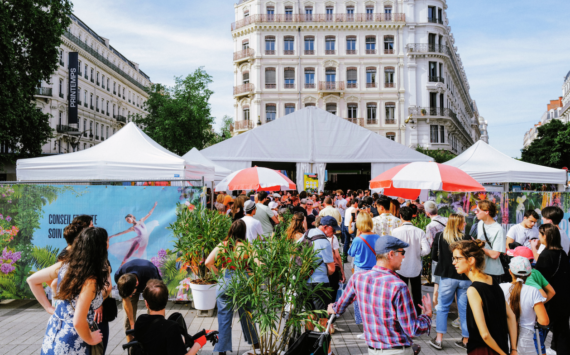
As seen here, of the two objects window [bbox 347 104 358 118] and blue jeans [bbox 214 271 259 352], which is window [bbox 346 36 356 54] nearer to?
window [bbox 347 104 358 118]

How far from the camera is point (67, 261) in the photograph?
3.22 meters

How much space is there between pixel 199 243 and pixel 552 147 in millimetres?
53566

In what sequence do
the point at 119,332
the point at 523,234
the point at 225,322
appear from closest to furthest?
→ the point at 225,322, the point at 119,332, the point at 523,234

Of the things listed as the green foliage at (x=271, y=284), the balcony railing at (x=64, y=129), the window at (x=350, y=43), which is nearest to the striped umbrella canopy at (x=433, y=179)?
the green foliage at (x=271, y=284)

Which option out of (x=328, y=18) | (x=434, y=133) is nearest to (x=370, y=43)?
(x=328, y=18)

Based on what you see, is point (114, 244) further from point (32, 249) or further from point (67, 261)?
point (67, 261)

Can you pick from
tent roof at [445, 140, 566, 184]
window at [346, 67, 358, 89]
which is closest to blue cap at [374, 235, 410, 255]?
tent roof at [445, 140, 566, 184]

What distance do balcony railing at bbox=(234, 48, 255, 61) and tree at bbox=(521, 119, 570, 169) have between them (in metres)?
34.9

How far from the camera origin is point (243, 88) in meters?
46.0

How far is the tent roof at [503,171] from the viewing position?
1313 cm

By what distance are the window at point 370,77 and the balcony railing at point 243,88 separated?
1204 cm

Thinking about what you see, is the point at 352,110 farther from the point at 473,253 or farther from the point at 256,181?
the point at 473,253

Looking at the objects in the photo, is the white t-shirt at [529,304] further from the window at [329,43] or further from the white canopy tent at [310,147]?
the window at [329,43]

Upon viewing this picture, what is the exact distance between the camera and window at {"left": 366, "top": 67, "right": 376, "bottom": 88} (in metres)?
45.3
